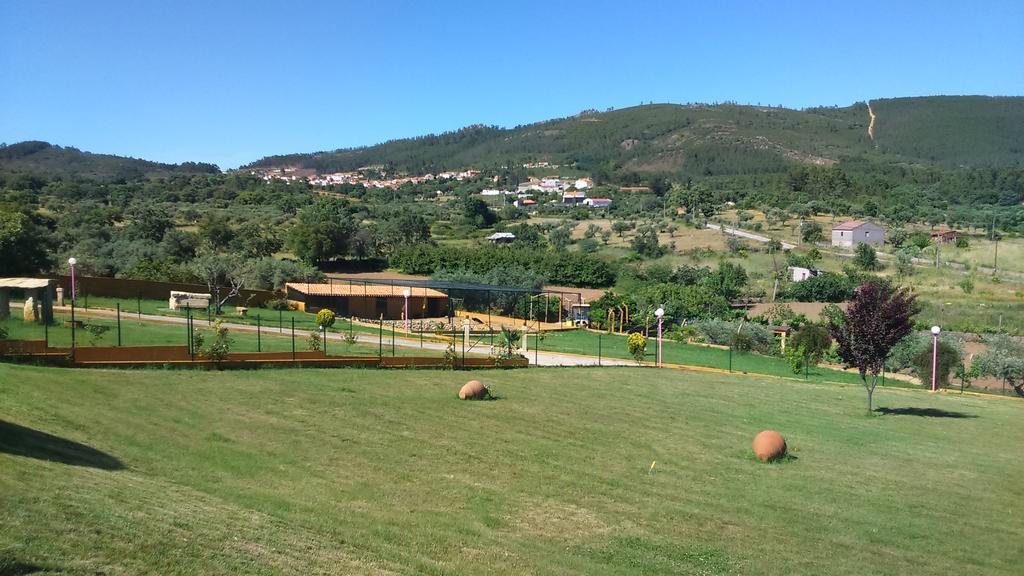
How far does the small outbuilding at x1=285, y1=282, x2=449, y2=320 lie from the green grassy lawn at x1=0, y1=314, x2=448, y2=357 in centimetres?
1129

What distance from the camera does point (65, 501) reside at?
29.0 feet

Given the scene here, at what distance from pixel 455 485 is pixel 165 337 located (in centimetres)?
1729

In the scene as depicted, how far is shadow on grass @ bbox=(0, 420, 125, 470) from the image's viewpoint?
36.4 ft

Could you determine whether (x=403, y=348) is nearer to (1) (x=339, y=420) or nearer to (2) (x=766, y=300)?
(1) (x=339, y=420)

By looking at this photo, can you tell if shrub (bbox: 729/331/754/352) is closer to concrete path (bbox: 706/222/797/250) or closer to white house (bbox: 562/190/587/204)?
concrete path (bbox: 706/222/797/250)

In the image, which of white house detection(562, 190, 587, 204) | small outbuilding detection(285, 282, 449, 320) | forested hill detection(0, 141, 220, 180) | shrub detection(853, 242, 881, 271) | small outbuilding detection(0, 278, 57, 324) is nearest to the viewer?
small outbuilding detection(0, 278, 57, 324)

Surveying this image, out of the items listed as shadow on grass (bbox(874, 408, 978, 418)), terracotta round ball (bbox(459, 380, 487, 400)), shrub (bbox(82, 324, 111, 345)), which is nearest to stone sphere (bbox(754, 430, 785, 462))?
terracotta round ball (bbox(459, 380, 487, 400))

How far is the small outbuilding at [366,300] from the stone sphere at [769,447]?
31284mm

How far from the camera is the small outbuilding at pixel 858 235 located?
89.2 meters

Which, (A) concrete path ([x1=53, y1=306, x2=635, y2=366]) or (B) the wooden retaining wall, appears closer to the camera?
(B) the wooden retaining wall

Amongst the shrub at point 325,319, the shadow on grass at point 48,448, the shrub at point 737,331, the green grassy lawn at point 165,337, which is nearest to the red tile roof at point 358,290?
the shrub at point 325,319

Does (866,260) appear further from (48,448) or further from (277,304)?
(48,448)

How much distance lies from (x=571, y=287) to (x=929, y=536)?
63672mm

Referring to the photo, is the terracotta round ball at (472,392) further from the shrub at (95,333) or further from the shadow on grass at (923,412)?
the shadow on grass at (923,412)
